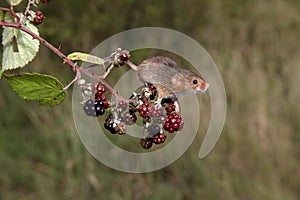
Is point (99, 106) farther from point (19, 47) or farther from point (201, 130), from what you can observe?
point (201, 130)

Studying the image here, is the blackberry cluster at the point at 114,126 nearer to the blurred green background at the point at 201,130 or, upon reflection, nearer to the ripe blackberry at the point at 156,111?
the ripe blackberry at the point at 156,111

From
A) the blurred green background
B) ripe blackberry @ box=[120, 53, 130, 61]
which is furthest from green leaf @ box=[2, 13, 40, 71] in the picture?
the blurred green background

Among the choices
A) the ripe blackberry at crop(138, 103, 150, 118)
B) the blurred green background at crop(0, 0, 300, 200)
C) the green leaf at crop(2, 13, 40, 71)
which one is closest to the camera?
the ripe blackberry at crop(138, 103, 150, 118)

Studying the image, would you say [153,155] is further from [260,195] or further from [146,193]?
[260,195]

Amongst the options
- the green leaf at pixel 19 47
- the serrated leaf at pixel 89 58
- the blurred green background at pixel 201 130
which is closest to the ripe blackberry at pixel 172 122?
the serrated leaf at pixel 89 58

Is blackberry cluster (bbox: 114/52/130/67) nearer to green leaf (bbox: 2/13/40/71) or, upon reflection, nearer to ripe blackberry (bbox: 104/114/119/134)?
ripe blackberry (bbox: 104/114/119/134)

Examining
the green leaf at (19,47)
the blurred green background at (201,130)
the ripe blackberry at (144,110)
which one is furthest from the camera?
the blurred green background at (201,130)

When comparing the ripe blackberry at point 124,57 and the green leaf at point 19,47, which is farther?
the green leaf at point 19,47
